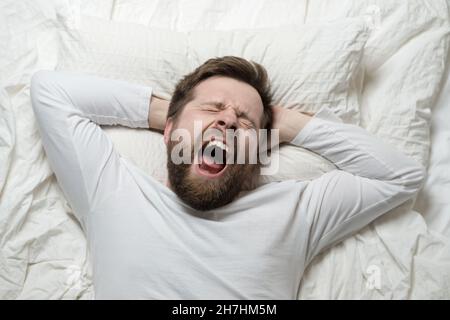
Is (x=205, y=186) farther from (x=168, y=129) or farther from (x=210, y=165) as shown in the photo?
(x=168, y=129)

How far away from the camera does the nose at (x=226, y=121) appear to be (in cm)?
131

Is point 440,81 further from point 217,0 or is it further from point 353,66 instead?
point 217,0

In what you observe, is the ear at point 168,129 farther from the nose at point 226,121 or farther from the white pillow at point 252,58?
the nose at point 226,121

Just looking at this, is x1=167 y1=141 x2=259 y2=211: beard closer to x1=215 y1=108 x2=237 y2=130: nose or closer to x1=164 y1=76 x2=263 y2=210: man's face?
x1=164 y1=76 x2=263 y2=210: man's face

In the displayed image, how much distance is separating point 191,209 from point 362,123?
0.64 m

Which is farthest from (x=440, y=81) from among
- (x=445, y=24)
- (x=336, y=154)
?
(x=336, y=154)

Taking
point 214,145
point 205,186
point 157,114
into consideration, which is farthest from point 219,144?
point 157,114

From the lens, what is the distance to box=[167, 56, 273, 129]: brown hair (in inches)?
56.9

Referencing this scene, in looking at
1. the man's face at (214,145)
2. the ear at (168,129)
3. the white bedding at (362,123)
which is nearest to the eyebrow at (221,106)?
the man's face at (214,145)

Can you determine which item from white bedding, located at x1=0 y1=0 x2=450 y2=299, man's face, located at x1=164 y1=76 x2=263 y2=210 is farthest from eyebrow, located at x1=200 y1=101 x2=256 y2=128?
white bedding, located at x1=0 y1=0 x2=450 y2=299

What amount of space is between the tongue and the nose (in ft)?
0.30

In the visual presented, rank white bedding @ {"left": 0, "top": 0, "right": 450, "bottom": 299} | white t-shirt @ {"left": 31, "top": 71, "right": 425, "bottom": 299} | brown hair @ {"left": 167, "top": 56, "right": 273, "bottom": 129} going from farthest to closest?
1. brown hair @ {"left": 167, "top": 56, "right": 273, "bottom": 129}
2. white bedding @ {"left": 0, "top": 0, "right": 450, "bottom": 299}
3. white t-shirt @ {"left": 31, "top": 71, "right": 425, "bottom": 299}

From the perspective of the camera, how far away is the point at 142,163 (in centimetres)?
143
